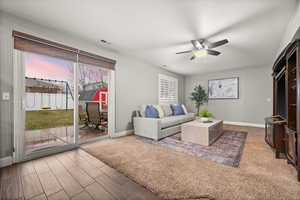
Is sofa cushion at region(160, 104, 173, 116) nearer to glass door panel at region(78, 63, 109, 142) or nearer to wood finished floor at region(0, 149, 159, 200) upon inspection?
glass door panel at region(78, 63, 109, 142)

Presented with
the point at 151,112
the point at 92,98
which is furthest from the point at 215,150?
the point at 92,98

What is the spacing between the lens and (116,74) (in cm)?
339

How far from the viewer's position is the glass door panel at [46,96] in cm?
225

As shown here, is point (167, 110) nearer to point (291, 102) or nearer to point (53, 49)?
point (291, 102)

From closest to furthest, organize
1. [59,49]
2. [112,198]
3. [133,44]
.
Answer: [112,198] → [59,49] → [133,44]

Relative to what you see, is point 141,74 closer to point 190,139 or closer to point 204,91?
point 190,139

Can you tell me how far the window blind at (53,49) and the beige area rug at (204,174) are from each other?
6.73 ft

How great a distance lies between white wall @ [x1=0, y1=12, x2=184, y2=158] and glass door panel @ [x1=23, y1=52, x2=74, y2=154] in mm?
246

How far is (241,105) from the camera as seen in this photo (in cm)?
507

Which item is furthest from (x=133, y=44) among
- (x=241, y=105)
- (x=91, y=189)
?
(x=241, y=105)

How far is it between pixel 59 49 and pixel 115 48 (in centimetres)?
125

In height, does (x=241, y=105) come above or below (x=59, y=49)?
below

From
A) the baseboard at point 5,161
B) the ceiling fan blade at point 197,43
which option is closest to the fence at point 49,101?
the baseboard at point 5,161

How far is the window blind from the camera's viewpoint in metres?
2.01
